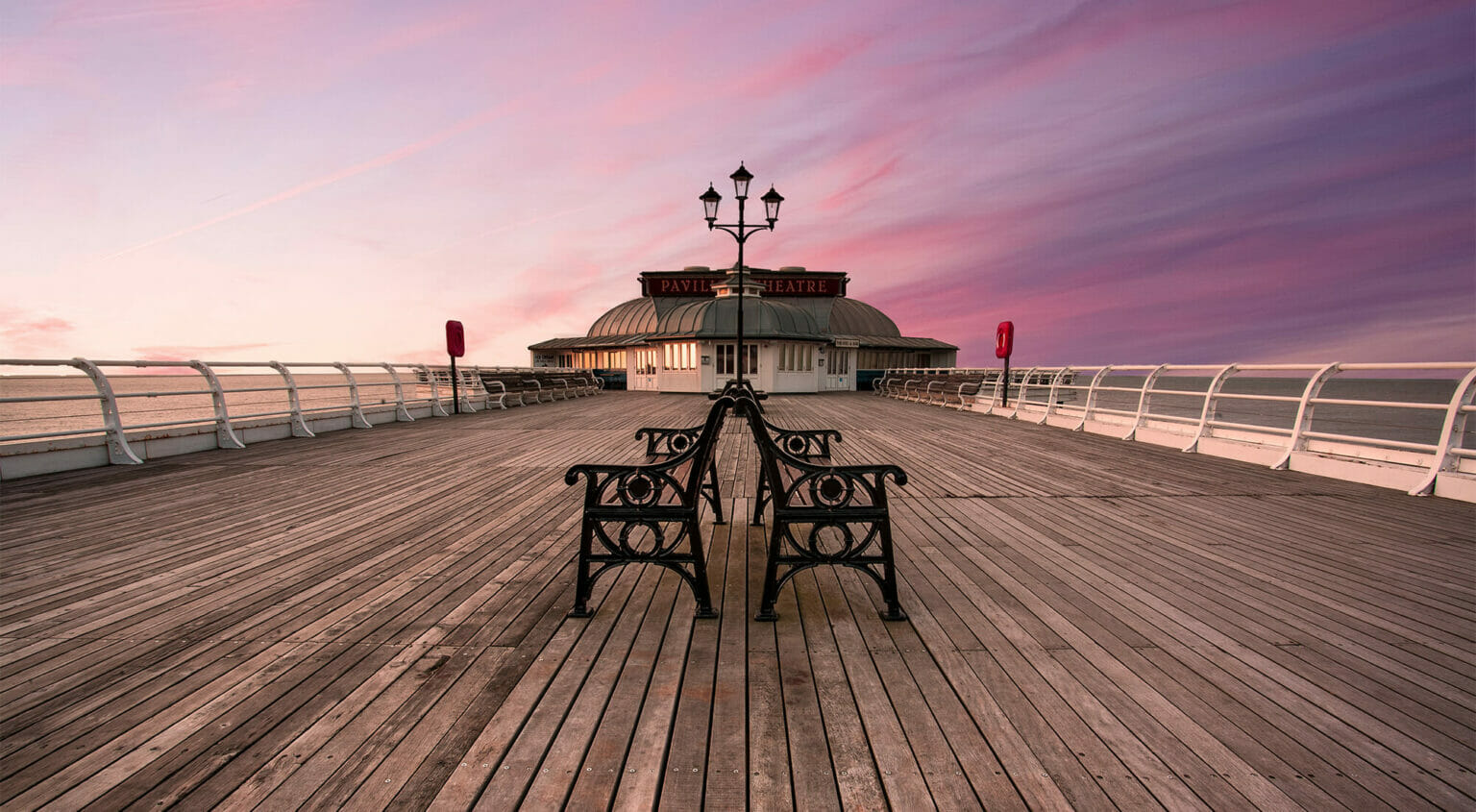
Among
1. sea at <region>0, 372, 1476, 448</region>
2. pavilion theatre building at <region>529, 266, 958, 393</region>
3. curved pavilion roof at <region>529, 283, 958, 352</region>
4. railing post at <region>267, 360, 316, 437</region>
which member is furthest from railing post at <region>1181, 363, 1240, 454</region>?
curved pavilion roof at <region>529, 283, 958, 352</region>

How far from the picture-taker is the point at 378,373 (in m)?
11.6

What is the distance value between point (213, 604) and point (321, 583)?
43 cm

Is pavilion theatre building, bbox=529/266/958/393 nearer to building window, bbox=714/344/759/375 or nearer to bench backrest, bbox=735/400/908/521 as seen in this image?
building window, bbox=714/344/759/375

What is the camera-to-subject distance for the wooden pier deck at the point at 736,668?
5.17 feet

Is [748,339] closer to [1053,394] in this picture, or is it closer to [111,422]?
[1053,394]

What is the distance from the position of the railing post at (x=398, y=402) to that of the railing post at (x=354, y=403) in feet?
2.81

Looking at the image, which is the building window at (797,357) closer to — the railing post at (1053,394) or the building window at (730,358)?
the building window at (730,358)

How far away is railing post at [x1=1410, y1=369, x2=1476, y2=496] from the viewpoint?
469cm

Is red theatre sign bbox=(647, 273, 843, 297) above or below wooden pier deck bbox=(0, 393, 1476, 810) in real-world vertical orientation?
above

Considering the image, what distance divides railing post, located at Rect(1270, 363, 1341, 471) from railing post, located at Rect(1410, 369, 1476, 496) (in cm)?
99

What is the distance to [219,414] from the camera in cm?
755

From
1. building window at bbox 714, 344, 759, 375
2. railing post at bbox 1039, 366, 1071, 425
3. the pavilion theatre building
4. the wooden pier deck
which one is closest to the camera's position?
the wooden pier deck

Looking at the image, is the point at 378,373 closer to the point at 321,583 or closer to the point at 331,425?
the point at 331,425

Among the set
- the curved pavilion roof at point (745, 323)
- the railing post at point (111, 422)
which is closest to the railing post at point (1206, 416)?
the railing post at point (111, 422)
